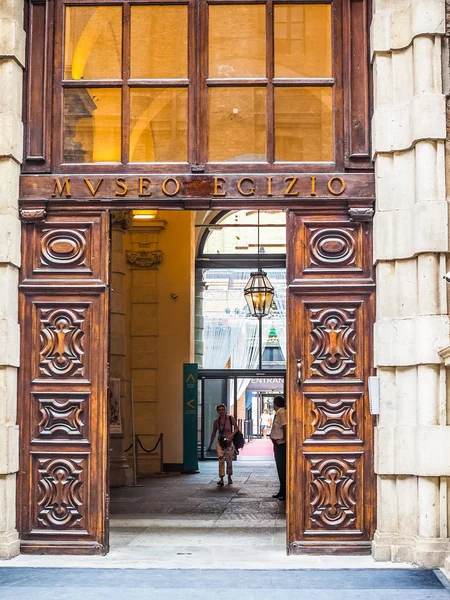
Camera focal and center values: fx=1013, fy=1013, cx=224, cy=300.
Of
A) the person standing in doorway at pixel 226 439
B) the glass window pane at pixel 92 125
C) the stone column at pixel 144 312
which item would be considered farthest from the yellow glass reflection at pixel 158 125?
the stone column at pixel 144 312

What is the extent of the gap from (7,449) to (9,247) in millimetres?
2076

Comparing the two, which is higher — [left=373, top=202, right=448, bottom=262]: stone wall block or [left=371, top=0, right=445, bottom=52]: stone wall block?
[left=371, top=0, right=445, bottom=52]: stone wall block

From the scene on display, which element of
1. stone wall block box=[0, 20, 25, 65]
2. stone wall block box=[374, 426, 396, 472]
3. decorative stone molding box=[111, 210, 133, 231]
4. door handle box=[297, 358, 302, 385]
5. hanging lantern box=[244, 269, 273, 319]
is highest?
stone wall block box=[0, 20, 25, 65]

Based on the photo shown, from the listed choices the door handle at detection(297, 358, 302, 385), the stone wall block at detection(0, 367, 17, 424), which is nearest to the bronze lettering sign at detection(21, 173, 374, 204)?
the door handle at detection(297, 358, 302, 385)

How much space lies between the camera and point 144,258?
26.1 m

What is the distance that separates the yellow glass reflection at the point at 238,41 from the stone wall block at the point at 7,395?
387cm

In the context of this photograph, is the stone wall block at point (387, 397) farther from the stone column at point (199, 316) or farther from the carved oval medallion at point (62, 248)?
the stone column at point (199, 316)

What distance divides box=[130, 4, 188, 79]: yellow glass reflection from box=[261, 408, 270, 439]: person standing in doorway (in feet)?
114

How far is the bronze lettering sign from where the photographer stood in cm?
1070

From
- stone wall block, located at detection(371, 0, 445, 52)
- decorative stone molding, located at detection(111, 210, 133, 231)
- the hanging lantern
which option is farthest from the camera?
the hanging lantern

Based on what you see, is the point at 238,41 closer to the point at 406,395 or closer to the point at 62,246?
the point at 62,246

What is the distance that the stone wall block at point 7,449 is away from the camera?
10266 mm

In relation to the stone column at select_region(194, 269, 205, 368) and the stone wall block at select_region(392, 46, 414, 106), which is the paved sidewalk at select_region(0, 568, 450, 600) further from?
the stone column at select_region(194, 269, 205, 368)

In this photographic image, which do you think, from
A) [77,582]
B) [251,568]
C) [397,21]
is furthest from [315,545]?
[397,21]
